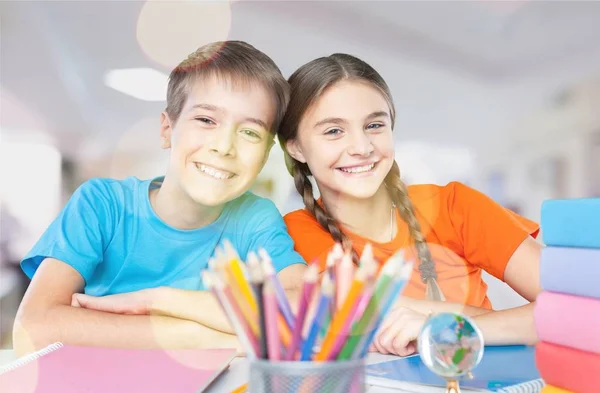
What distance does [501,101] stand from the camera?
1.47 meters

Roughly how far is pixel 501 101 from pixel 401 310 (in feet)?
2.89

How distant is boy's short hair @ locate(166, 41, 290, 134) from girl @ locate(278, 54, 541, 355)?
0.06 metres

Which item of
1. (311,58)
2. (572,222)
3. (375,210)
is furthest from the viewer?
(311,58)

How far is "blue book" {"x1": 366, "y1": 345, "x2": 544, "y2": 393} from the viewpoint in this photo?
507mm

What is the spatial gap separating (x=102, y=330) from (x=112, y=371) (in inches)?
9.8

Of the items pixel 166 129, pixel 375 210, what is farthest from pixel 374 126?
pixel 166 129

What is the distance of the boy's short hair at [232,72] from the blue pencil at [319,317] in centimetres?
74

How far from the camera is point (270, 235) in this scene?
1.03 m

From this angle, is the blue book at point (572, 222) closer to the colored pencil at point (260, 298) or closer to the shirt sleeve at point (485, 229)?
the colored pencil at point (260, 298)

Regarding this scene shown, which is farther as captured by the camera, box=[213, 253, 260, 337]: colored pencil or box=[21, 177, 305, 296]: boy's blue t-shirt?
box=[21, 177, 305, 296]: boy's blue t-shirt

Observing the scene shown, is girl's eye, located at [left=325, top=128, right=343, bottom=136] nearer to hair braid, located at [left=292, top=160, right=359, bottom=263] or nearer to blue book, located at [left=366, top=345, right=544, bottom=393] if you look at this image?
hair braid, located at [left=292, top=160, right=359, bottom=263]

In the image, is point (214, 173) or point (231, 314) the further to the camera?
point (214, 173)

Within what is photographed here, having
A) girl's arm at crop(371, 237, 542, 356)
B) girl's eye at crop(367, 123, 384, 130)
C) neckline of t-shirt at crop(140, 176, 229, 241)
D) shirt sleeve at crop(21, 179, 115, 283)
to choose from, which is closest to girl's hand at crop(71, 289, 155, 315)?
shirt sleeve at crop(21, 179, 115, 283)

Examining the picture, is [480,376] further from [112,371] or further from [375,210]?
[375,210]
